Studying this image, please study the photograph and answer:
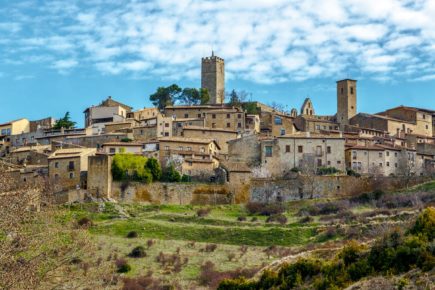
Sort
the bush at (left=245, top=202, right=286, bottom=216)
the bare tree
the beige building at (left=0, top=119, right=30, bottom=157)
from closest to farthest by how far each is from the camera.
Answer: the bare tree, the bush at (left=245, top=202, right=286, bottom=216), the beige building at (left=0, top=119, right=30, bottom=157)

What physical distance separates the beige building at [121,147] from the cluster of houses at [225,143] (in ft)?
0.27

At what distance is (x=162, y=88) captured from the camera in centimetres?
9594

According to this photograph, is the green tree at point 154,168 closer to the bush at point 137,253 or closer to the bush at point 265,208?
the bush at point 265,208

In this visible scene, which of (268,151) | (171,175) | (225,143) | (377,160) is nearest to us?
(171,175)

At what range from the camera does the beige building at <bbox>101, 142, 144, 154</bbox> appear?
65938 millimetres

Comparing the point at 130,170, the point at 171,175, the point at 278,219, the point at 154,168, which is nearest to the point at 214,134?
the point at 171,175

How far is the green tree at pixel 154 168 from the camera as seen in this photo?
200 ft

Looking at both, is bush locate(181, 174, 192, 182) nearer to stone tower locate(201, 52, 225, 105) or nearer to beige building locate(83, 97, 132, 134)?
beige building locate(83, 97, 132, 134)

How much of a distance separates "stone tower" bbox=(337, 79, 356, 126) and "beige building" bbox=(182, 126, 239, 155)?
64.0 feet

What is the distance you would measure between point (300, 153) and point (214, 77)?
119 feet

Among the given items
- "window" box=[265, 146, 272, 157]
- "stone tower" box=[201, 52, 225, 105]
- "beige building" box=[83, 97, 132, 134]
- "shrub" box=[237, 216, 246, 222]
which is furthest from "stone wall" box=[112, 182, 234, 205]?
"stone tower" box=[201, 52, 225, 105]

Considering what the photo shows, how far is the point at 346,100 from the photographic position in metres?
91.4

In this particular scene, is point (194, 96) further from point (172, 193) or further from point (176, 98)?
point (172, 193)

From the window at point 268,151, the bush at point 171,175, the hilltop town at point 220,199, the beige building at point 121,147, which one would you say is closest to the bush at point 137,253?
the hilltop town at point 220,199
